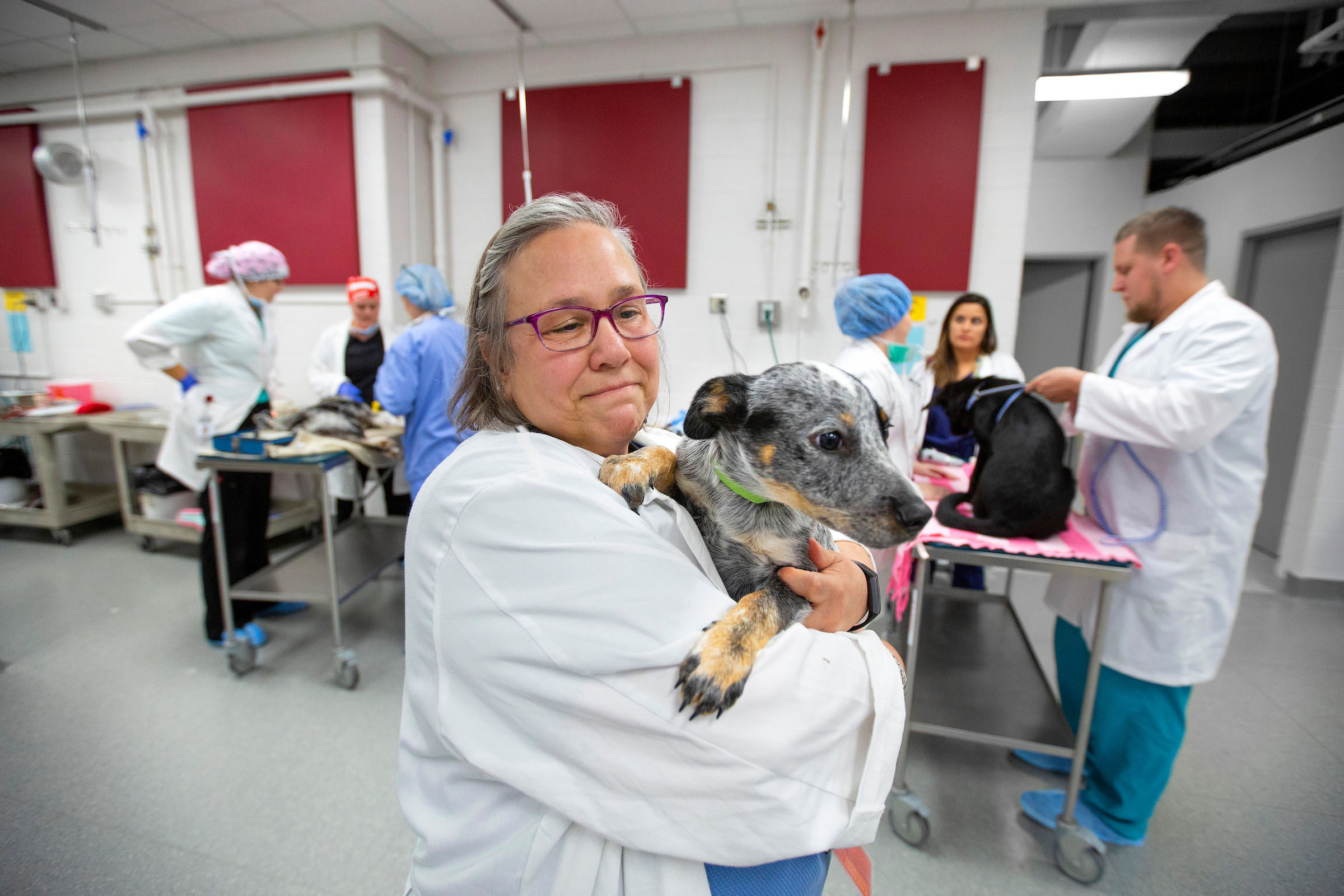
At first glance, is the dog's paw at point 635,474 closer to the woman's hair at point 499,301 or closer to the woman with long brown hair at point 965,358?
the woman's hair at point 499,301

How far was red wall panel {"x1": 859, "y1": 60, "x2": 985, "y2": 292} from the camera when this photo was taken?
387 centimetres

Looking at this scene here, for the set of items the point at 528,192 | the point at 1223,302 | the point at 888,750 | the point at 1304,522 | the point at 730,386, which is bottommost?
the point at 1304,522

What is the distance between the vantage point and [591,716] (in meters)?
0.69

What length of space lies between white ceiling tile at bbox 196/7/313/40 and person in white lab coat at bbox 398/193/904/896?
198 inches

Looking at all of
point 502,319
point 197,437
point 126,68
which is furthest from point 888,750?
point 126,68

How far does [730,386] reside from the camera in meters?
1.14

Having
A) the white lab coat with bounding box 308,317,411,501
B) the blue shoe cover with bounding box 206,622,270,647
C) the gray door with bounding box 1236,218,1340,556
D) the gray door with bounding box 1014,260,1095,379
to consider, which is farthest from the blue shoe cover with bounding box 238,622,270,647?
the gray door with bounding box 1014,260,1095,379

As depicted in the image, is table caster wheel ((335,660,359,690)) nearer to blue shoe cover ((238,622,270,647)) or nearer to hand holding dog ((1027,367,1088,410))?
blue shoe cover ((238,622,270,647))

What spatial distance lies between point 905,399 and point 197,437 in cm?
390

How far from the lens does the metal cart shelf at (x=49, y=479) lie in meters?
4.29

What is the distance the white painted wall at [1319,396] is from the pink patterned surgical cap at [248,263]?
Answer: 20.8ft

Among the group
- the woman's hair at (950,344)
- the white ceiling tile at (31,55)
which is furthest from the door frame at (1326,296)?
the white ceiling tile at (31,55)

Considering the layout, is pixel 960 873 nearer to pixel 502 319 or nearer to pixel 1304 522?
pixel 502 319

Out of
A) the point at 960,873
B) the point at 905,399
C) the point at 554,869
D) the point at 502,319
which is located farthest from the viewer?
the point at 905,399
